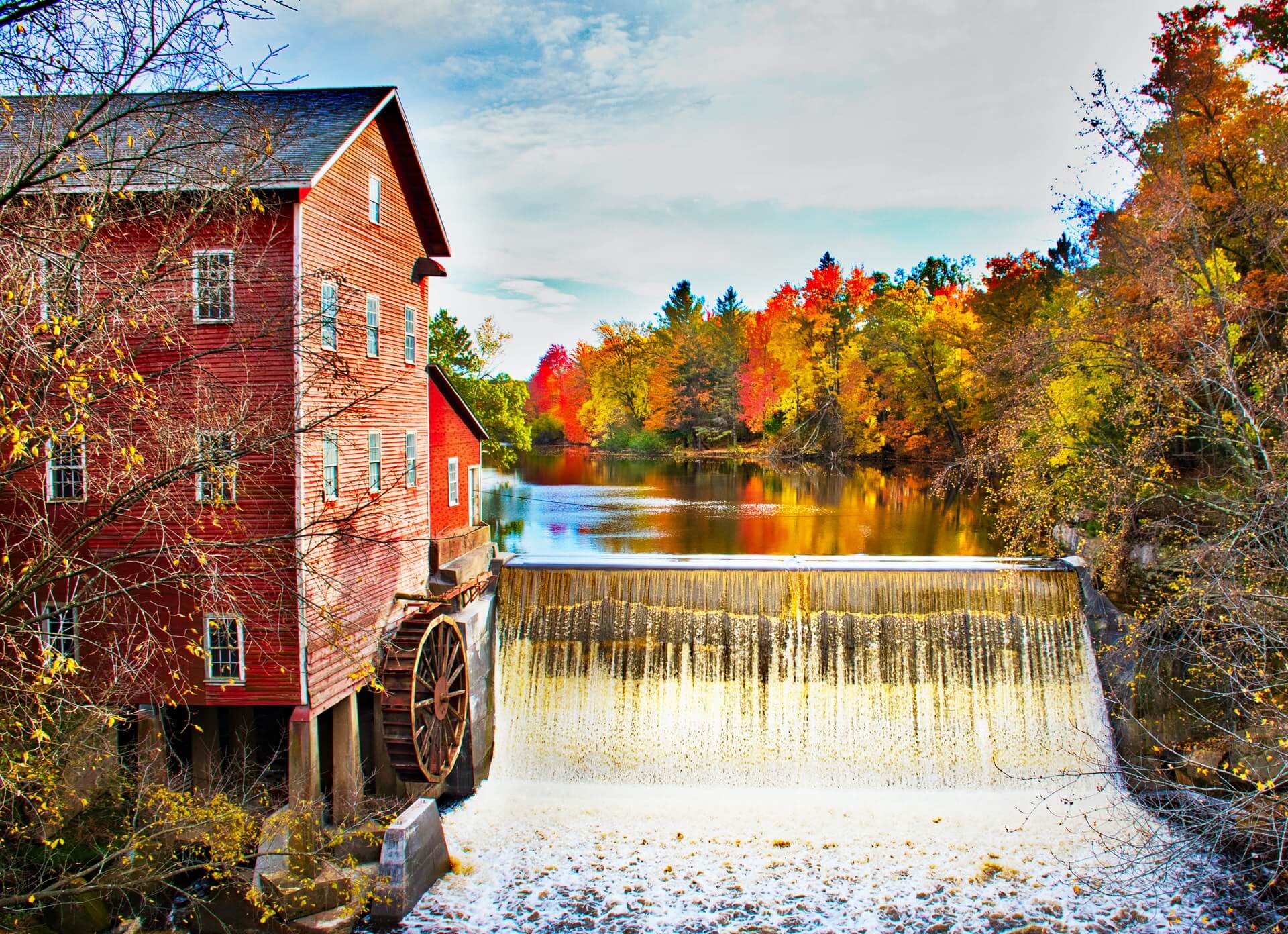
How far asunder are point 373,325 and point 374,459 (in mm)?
2217

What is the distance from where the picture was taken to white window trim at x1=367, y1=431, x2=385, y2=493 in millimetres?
13766

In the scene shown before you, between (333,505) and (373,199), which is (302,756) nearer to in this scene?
(333,505)

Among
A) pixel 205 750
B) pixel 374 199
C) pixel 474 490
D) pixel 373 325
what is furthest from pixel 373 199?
pixel 205 750

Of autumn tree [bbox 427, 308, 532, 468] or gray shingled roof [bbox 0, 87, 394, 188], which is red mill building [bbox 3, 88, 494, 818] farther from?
autumn tree [bbox 427, 308, 532, 468]

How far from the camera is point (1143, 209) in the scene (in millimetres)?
15242

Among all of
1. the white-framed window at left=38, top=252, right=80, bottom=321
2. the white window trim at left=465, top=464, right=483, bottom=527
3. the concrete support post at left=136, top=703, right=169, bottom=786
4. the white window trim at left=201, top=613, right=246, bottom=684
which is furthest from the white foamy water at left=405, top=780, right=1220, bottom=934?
the white-framed window at left=38, top=252, right=80, bottom=321

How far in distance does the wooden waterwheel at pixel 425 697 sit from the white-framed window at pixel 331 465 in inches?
97.5

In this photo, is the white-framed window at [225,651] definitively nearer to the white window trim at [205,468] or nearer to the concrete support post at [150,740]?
the concrete support post at [150,740]

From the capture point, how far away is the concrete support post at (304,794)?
10.9m

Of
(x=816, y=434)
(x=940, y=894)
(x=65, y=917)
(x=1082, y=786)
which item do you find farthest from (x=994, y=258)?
(x=65, y=917)

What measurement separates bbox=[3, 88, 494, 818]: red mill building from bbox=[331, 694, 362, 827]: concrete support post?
0.03 m

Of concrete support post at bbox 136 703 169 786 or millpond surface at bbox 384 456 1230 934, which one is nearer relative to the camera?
concrete support post at bbox 136 703 169 786

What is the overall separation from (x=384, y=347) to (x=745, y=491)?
26511 mm

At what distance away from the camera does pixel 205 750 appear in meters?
12.0
